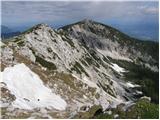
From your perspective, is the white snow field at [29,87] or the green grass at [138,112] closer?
the green grass at [138,112]

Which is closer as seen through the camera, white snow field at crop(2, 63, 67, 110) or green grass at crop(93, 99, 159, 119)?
green grass at crop(93, 99, 159, 119)

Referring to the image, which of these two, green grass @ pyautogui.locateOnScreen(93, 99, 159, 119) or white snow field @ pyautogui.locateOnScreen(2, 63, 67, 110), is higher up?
white snow field @ pyautogui.locateOnScreen(2, 63, 67, 110)

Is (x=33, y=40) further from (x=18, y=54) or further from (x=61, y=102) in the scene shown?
(x=61, y=102)

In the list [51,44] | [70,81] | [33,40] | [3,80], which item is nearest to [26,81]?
[3,80]

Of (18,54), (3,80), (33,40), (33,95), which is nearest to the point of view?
(3,80)

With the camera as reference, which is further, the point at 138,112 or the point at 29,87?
the point at 29,87

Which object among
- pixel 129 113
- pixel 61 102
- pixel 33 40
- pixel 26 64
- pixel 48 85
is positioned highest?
pixel 33 40

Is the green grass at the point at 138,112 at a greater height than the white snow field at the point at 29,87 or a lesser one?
lesser

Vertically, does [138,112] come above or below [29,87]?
below
